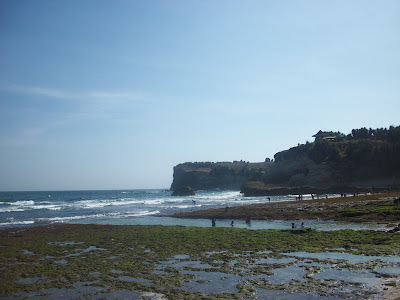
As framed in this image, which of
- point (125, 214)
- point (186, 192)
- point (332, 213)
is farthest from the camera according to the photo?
point (186, 192)

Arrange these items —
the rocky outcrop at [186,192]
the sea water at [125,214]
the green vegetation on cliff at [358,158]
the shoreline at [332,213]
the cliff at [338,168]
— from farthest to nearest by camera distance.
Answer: the rocky outcrop at [186,192] < the green vegetation on cliff at [358,158] < the cliff at [338,168] < the sea water at [125,214] < the shoreline at [332,213]

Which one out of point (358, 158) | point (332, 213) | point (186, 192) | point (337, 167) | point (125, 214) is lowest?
point (186, 192)

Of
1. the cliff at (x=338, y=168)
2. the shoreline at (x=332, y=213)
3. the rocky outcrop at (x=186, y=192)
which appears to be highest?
the cliff at (x=338, y=168)

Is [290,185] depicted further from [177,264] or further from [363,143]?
[177,264]

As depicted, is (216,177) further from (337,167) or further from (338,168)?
(338,168)

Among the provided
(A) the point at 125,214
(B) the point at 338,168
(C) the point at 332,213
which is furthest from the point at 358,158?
(A) the point at 125,214

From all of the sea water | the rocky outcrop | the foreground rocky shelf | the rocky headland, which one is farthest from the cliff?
the foreground rocky shelf

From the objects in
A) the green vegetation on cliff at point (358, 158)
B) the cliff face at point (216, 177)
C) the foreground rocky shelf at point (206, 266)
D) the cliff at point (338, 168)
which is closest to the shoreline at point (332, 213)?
the foreground rocky shelf at point (206, 266)

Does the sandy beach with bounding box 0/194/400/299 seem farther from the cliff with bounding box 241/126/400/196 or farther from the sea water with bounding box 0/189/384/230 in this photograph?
the cliff with bounding box 241/126/400/196

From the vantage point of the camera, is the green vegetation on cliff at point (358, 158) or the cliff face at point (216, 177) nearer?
the green vegetation on cliff at point (358, 158)

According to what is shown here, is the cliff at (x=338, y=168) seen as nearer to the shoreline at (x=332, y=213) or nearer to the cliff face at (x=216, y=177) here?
the shoreline at (x=332, y=213)

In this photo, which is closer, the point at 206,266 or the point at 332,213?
the point at 206,266

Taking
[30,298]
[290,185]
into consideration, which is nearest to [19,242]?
[30,298]

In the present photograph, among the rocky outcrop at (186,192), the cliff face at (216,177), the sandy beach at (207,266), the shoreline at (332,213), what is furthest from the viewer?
the cliff face at (216,177)
